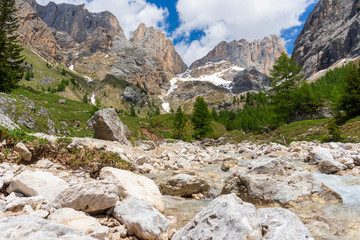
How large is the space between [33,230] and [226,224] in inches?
103

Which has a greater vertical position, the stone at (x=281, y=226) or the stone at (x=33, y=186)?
the stone at (x=33, y=186)

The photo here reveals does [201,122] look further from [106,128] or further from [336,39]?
[336,39]

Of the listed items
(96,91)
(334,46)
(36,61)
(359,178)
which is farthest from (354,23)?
(36,61)

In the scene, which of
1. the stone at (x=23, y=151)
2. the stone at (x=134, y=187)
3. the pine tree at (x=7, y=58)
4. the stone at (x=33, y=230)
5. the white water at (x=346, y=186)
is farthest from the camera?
the pine tree at (x=7, y=58)

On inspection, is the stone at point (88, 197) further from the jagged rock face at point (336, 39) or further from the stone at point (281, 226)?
the jagged rock face at point (336, 39)

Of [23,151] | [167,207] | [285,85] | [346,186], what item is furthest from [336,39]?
[23,151]

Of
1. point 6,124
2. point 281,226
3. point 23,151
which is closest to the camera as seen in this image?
point 281,226

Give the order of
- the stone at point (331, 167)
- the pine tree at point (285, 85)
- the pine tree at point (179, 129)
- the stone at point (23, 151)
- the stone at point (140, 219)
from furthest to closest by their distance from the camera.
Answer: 1. the pine tree at point (179, 129)
2. the pine tree at point (285, 85)
3. the stone at point (331, 167)
4. the stone at point (23, 151)
5. the stone at point (140, 219)

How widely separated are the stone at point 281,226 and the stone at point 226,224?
16 cm

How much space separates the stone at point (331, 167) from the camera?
8188 millimetres

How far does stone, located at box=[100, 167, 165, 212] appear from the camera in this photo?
5.11 m

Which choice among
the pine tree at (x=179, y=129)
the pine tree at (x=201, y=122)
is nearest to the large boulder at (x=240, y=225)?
the pine tree at (x=179, y=129)

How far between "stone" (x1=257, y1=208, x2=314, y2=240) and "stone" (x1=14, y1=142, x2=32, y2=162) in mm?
7942

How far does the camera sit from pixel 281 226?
308 centimetres
